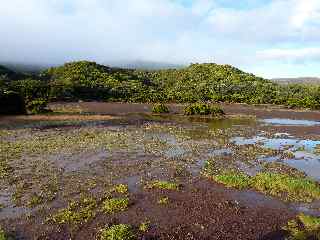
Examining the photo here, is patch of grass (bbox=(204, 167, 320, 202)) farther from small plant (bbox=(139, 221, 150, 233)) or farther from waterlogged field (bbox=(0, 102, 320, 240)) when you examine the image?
small plant (bbox=(139, 221, 150, 233))

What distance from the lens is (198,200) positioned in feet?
69.5

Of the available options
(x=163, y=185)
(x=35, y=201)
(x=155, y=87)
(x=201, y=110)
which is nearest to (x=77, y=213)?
(x=35, y=201)

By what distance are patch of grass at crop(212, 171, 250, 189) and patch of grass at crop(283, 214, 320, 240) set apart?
4.81 meters

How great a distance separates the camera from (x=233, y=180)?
24.4 metres

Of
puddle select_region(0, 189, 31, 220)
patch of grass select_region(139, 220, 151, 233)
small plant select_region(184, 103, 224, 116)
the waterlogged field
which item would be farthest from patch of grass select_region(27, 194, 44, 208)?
small plant select_region(184, 103, 224, 116)

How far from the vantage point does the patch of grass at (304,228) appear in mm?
17391

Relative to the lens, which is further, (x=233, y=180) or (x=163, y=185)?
(x=233, y=180)

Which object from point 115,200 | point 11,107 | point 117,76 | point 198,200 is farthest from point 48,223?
point 117,76

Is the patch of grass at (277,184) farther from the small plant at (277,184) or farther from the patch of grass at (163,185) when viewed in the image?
the patch of grass at (163,185)

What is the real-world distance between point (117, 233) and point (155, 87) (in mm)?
115444

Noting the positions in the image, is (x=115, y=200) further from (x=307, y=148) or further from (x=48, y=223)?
(x=307, y=148)

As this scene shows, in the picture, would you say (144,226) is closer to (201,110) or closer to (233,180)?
(233,180)

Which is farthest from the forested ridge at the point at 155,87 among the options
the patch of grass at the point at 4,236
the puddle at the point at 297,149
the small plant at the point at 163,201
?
the patch of grass at the point at 4,236

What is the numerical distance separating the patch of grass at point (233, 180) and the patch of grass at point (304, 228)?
15.8 feet
